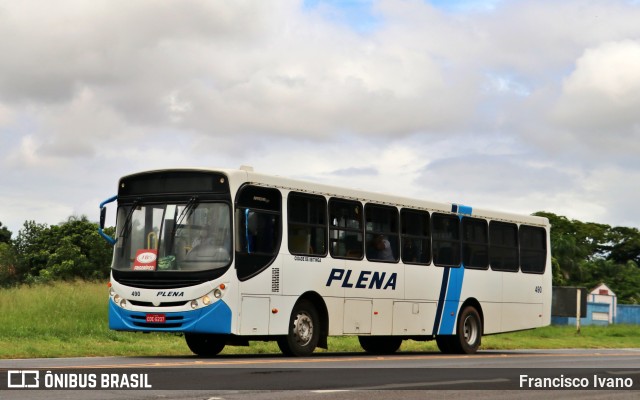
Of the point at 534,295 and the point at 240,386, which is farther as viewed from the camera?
the point at 534,295

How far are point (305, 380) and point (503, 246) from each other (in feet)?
43.4

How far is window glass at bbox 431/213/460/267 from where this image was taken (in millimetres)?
23750

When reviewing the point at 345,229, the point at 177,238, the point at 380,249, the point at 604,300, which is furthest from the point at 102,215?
the point at 604,300

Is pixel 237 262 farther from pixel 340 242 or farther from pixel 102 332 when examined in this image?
pixel 102 332

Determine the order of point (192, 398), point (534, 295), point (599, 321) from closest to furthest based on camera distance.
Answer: point (192, 398)
point (534, 295)
point (599, 321)

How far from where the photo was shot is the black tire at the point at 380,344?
24734 millimetres

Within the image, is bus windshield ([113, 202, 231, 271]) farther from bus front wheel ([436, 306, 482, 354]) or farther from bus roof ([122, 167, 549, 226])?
bus front wheel ([436, 306, 482, 354])

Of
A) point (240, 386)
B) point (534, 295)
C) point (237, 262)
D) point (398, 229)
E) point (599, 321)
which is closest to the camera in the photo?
point (240, 386)

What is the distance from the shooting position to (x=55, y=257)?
71.8m

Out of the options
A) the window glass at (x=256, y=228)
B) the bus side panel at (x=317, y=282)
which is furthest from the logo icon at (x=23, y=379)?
the bus side panel at (x=317, y=282)

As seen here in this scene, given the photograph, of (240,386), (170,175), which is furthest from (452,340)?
(240,386)

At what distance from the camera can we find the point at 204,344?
20516 mm

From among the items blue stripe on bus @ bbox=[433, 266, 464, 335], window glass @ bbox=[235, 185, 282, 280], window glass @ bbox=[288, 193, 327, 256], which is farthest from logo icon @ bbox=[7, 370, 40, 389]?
blue stripe on bus @ bbox=[433, 266, 464, 335]

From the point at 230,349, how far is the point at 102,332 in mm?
3345
